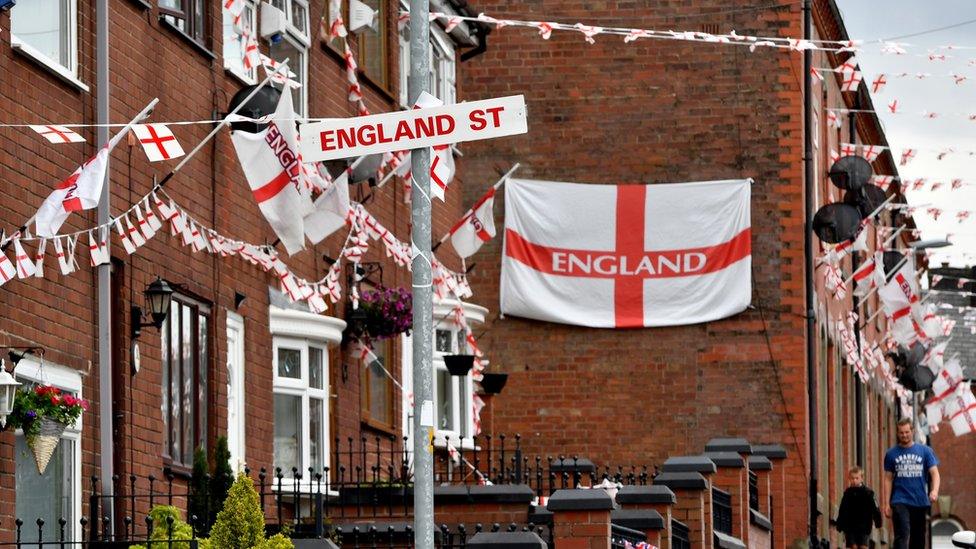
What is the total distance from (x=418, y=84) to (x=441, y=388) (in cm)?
1494

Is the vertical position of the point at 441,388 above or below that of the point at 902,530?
above

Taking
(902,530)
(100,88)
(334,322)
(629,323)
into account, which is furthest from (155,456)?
(629,323)

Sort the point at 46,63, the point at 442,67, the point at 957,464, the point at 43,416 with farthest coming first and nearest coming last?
1. the point at 957,464
2. the point at 442,67
3. the point at 46,63
4. the point at 43,416

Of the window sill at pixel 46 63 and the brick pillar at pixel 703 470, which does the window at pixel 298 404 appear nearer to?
the brick pillar at pixel 703 470

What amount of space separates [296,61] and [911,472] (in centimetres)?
790

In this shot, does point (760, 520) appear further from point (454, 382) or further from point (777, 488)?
point (454, 382)

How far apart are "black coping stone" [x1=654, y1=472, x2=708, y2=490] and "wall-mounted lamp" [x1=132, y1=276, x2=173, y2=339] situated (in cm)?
568

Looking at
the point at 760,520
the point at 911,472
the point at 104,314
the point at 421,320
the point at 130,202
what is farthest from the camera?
the point at 760,520

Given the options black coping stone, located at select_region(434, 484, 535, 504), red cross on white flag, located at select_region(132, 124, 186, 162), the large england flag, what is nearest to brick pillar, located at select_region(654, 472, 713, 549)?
black coping stone, located at select_region(434, 484, 535, 504)

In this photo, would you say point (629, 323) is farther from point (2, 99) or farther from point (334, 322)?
point (2, 99)

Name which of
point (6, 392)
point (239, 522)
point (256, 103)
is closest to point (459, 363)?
point (256, 103)

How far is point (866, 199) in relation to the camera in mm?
34031

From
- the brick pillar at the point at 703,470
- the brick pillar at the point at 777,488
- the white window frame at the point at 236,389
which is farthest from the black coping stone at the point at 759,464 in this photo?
the white window frame at the point at 236,389

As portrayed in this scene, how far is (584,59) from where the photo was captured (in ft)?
104
